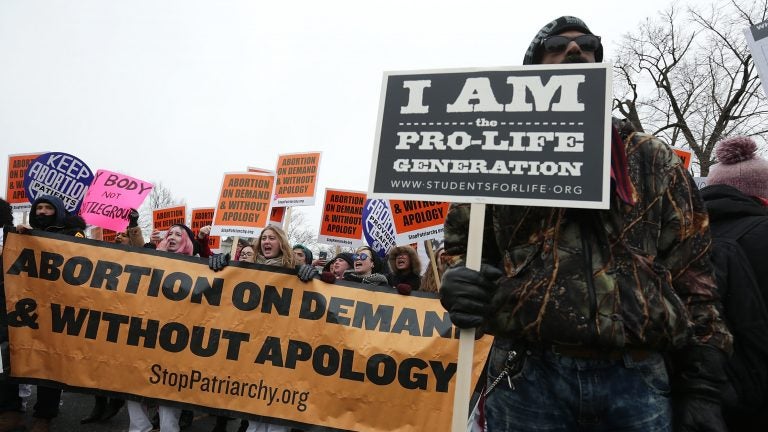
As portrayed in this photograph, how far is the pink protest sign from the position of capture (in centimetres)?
882

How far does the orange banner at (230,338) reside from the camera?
4.71 m

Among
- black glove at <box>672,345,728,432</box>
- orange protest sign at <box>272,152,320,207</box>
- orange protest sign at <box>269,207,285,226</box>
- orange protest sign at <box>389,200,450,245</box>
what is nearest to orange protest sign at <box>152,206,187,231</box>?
orange protest sign at <box>269,207,285,226</box>

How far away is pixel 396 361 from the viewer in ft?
15.6

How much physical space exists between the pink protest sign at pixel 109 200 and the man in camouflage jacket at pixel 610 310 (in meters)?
8.49

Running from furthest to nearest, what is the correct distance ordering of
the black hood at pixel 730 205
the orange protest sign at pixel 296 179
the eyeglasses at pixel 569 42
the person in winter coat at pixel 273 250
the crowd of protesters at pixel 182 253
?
the orange protest sign at pixel 296 179, the person in winter coat at pixel 273 250, the crowd of protesters at pixel 182 253, the black hood at pixel 730 205, the eyeglasses at pixel 569 42

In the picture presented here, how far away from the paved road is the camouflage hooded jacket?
550 cm

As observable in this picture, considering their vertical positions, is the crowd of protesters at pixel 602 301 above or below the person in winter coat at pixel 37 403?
above

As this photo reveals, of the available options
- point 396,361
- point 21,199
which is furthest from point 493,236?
point 21,199

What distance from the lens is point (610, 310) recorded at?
59.1 inches

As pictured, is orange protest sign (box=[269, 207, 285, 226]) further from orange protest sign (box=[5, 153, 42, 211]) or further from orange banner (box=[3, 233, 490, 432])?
orange banner (box=[3, 233, 490, 432])

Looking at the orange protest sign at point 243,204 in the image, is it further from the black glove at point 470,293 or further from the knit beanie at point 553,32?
the black glove at point 470,293

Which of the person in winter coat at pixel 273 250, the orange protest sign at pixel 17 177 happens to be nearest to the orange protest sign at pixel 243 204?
the person in winter coat at pixel 273 250

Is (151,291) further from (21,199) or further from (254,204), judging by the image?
(21,199)

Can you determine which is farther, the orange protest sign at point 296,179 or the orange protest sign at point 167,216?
the orange protest sign at point 167,216
